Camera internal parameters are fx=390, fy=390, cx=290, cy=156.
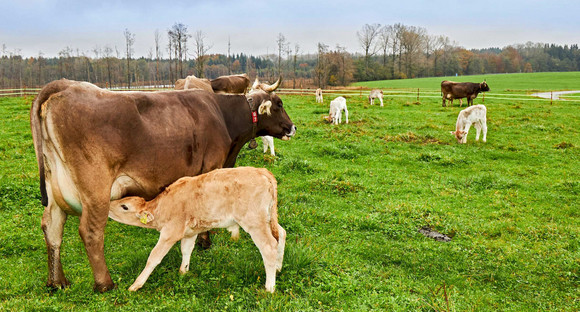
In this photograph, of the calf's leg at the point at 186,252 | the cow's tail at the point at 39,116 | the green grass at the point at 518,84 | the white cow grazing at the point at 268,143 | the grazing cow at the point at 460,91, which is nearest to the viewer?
the cow's tail at the point at 39,116

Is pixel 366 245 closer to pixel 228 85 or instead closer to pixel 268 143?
pixel 268 143

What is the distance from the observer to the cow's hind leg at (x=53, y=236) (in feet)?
15.7

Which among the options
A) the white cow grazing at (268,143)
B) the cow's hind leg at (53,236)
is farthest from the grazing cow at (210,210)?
the white cow grazing at (268,143)

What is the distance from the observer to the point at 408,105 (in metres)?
29.4

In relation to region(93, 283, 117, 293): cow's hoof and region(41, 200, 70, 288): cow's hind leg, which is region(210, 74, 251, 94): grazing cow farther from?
region(93, 283, 117, 293): cow's hoof

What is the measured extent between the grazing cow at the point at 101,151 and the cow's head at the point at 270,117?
179 cm

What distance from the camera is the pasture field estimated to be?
15.8ft

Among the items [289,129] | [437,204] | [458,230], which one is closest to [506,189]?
[437,204]

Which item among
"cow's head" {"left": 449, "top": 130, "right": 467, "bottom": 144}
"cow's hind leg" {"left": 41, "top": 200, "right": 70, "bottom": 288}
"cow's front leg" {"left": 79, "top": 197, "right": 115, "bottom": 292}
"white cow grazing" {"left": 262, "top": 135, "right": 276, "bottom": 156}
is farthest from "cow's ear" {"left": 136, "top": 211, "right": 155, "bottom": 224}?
"cow's head" {"left": 449, "top": 130, "right": 467, "bottom": 144}

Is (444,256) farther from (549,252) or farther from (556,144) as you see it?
(556,144)

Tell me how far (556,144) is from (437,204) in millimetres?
Answer: 9250

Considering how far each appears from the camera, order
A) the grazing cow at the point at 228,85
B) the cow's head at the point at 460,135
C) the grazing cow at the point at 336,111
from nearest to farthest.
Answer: the cow's head at the point at 460,135 → the grazing cow at the point at 228,85 → the grazing cow at the point at 336,111

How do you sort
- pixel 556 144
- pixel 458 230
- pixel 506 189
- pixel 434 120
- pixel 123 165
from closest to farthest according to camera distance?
pixel 123 165 < pixel 458 230 < pixel 506 189 < pixel 556 144 < pixel 434 120

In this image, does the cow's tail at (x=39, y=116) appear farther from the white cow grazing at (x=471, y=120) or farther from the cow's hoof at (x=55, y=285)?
the white cow grazing at (x=471, y=120)
